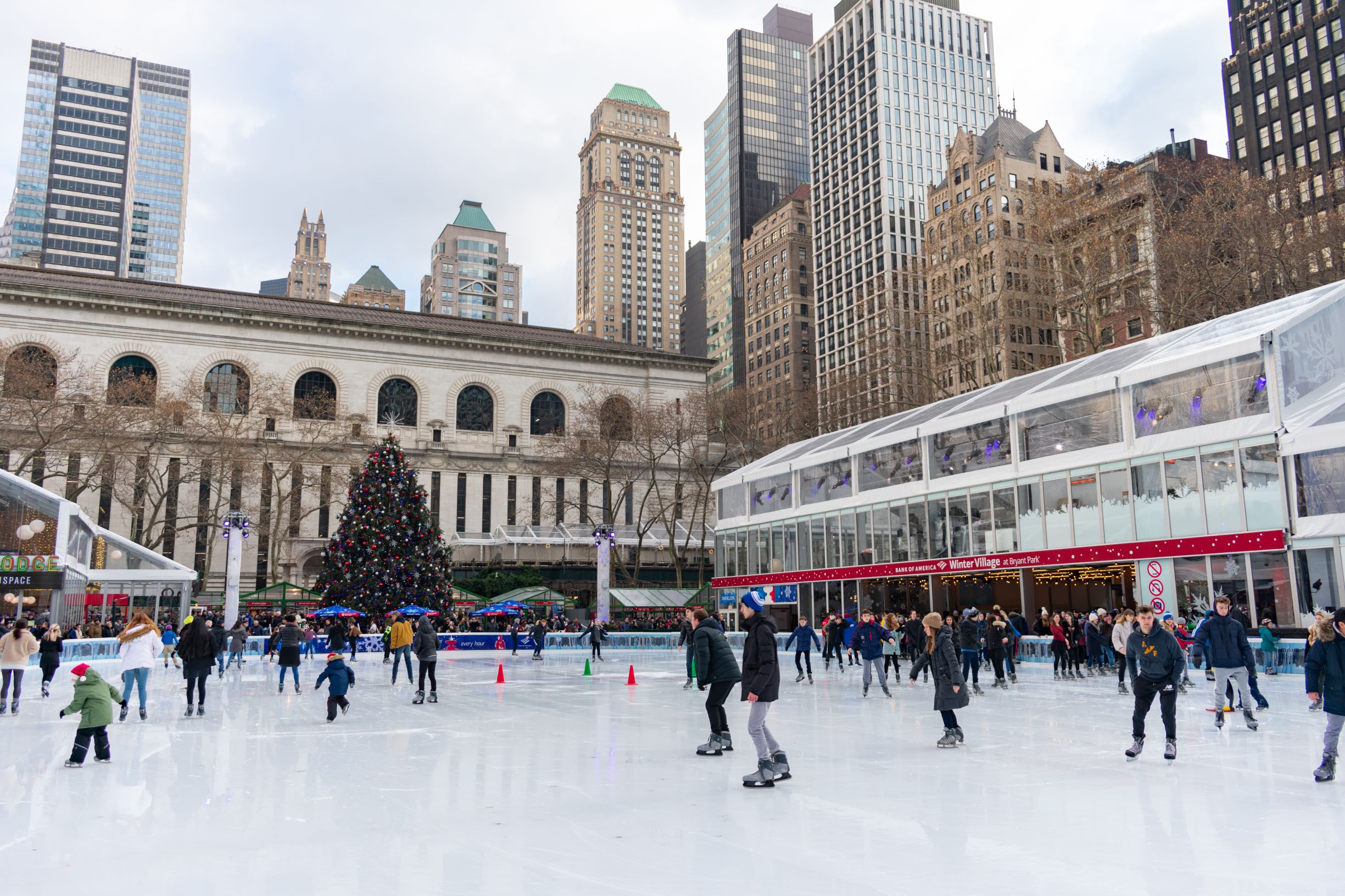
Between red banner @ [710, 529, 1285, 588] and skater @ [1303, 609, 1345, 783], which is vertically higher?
red banner @ [710, 529, 1285, 588]

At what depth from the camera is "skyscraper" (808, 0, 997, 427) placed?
10981 centimetres

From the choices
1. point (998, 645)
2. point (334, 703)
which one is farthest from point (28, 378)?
point (998, 645)

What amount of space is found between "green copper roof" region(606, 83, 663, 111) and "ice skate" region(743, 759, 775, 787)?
184464mm

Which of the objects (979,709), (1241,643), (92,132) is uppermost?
(92,132)

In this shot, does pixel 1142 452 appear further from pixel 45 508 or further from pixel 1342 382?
pixel 45 508

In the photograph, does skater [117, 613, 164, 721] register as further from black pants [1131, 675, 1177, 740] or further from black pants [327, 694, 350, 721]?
black pants [1131, 675, 1177, 740]

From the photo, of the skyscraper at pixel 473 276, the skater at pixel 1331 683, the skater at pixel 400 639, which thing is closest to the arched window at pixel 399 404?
the skater at pixel 400 639

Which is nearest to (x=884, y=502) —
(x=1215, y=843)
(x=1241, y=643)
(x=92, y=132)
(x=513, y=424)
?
(x=1241, y=643)

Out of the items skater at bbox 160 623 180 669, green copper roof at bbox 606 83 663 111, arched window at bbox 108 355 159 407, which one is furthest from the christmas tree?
green copper roof at bbox 606 83 663 111

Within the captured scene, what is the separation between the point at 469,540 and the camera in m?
65.5

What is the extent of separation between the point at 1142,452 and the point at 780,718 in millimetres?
18210

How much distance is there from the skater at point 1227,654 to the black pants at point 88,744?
13062 mm

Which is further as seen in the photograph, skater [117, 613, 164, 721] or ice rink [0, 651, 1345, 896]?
skater [117, 613, 164, 721]

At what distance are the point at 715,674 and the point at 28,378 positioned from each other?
1785 inches
